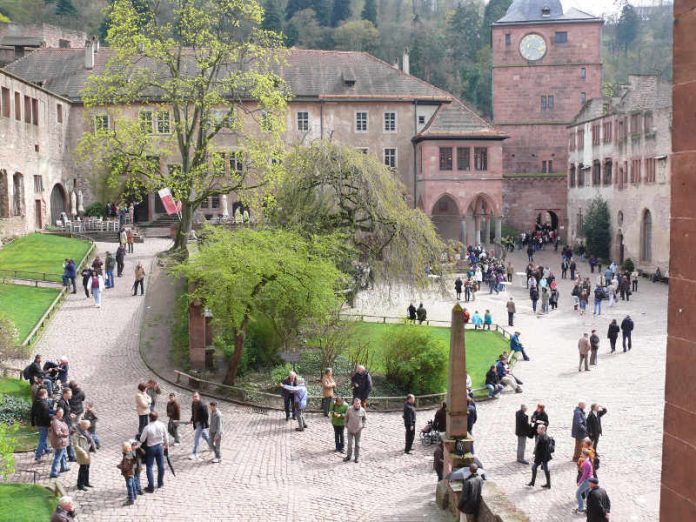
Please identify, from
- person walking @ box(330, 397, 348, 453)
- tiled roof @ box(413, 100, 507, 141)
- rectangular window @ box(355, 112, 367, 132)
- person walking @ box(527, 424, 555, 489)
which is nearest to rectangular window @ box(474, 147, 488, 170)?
tiled roof @ box(413, 100, 507, 141)

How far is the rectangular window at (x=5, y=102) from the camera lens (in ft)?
126

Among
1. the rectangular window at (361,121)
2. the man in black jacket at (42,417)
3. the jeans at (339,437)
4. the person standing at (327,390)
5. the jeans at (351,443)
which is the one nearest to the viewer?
the man in black jacket at (42,417)

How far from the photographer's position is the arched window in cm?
4812

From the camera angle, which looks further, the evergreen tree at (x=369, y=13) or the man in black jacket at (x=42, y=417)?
the evergreen tree at (x=369, y=13)

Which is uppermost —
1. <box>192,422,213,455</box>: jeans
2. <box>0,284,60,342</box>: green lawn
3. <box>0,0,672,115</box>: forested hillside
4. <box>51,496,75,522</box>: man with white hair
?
<box>0,0,672,115</box>: forested hillside

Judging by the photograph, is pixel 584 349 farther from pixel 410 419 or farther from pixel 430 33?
pixel 430 33

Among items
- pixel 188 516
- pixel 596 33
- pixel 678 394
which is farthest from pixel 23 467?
pixel 596 33

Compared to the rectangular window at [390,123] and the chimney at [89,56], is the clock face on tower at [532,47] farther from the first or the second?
the chimney at [89,56]

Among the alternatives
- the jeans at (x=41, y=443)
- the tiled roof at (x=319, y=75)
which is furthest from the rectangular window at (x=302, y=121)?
the jeans at (x=41, y=443)

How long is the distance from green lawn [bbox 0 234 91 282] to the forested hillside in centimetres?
5136

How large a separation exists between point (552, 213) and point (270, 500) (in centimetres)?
5481

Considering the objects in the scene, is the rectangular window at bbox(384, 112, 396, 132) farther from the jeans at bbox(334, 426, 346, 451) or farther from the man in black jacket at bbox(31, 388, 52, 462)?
the man in black jacket at bbox(31, 388, 52, 462)

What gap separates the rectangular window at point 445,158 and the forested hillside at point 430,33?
37.8m

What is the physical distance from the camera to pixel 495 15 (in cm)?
9050
